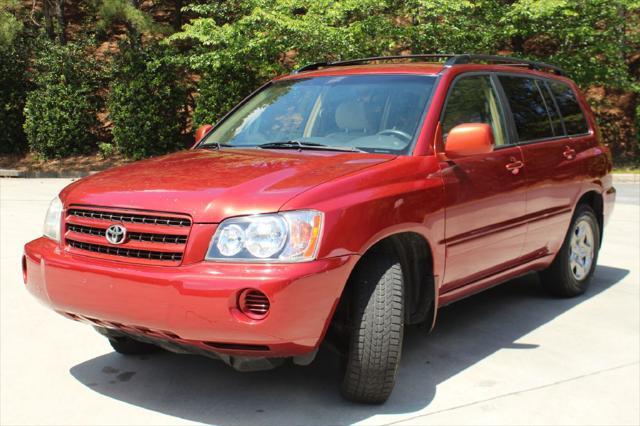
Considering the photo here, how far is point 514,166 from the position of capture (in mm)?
4984

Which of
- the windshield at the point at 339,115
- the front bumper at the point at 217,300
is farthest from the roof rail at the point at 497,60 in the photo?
the front bumper at the point at 217,300

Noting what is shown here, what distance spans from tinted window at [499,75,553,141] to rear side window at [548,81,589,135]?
355 millimetres

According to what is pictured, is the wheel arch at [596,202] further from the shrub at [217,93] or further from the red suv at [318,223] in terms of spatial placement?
the shrub at [217,93]

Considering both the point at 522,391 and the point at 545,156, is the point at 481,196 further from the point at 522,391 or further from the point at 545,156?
the point at 522,391

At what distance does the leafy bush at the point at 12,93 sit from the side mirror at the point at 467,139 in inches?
740

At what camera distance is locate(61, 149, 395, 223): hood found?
3.45 m

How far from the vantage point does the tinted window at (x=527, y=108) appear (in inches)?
209

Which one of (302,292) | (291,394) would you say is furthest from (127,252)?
(291,394)

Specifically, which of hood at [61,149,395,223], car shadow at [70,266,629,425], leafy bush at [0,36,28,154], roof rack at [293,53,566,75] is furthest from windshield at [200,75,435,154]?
leafy bush at [0,36,28,154]

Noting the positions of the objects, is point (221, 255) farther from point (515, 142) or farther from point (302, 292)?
point (515, 142)

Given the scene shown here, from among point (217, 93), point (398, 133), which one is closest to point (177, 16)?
point (217, 93)

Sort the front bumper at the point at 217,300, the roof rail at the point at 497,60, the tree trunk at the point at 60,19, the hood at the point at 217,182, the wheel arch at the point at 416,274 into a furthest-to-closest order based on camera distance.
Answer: the tree trunk at the point at 60,19 < the roof rail at the point at 497,60 < the wheel arch at the point at 416,274 < the hood at the point at 217,182 < the front bumper at the point at 217,300

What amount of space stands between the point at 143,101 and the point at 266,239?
17.1 metres

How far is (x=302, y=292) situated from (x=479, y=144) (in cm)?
152
